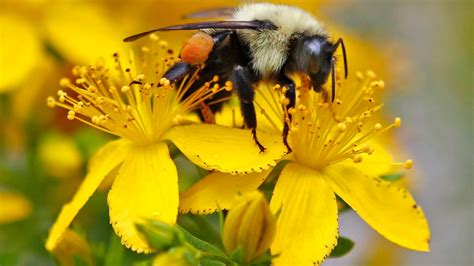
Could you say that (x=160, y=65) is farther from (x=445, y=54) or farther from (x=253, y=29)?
(x=445, y=54)

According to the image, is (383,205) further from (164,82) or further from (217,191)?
(164,82)

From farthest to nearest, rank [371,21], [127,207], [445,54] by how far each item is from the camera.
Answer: [371,21]
[445,54]
[127,207]

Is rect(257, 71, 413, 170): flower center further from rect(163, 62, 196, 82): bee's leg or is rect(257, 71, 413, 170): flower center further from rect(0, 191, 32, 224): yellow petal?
rect(0, 191, 32, 224): yellow petal

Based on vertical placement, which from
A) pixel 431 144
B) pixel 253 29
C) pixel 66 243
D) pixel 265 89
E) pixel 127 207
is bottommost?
pixel 431 144

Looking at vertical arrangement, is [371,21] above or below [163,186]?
below

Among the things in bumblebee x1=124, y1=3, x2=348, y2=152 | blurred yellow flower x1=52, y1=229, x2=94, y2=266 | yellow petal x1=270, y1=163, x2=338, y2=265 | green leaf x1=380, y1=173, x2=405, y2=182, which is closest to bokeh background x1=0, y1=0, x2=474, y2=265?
blurred yellow flower x1=52, y1=229, x2=94, y2=266

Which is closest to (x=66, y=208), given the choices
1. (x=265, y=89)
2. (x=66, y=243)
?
(x=66, y=243)

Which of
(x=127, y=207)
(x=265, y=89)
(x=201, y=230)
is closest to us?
(x=127, y=207)
